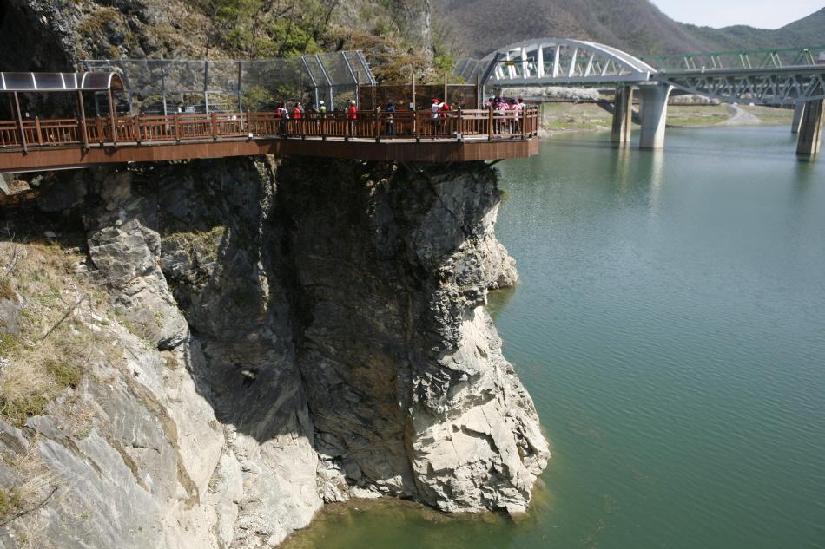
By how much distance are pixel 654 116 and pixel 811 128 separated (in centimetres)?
2348

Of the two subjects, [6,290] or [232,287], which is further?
[232,287]

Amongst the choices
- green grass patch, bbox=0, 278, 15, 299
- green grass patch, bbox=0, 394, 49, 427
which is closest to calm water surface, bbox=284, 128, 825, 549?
green grass patch, bbox=0, 394, 49, 427

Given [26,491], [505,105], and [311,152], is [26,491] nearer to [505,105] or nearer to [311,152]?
[311,152]

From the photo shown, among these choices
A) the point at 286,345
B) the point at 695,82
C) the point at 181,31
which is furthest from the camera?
the point at 695,82

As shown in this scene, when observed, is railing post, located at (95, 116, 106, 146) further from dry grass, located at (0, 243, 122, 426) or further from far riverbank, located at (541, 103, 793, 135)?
far riverbank, located at (541, 103, 793, 135)

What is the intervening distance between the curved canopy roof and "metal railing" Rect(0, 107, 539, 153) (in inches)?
36.0

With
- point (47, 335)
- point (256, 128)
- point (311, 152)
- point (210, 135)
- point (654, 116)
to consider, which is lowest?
point (47, 335)

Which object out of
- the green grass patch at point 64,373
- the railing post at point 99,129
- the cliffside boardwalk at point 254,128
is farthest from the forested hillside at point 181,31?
the green grass patch at point 64,373

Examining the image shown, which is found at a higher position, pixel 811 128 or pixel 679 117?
pixel 679 117

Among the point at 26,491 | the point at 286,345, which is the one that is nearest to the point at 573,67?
the point at 286,345

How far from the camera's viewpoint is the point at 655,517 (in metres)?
20.7

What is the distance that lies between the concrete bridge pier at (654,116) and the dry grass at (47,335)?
104248mm

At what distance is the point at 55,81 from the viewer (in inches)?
690

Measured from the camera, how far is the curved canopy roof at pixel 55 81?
16766 millimetres
